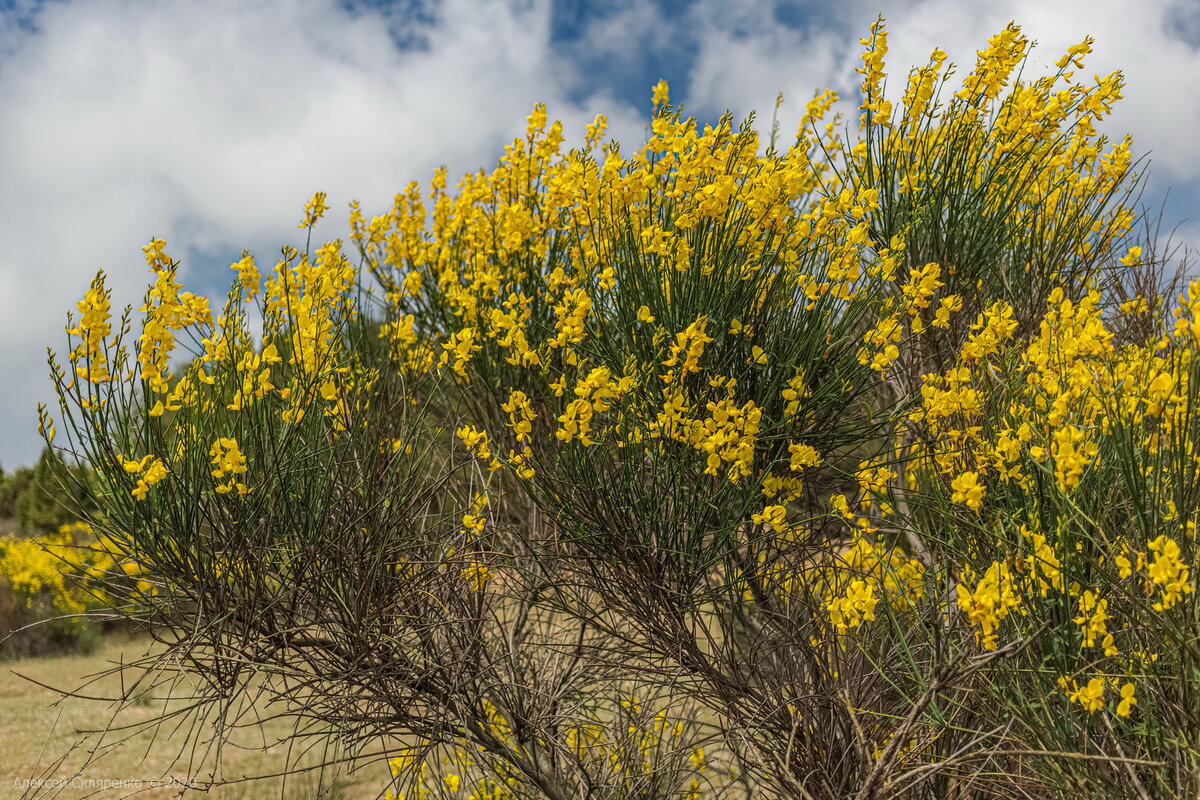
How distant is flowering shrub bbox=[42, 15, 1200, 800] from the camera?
7.22 feet

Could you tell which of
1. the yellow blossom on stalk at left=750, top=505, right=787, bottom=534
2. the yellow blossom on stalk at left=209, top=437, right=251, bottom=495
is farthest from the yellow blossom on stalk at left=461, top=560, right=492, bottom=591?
the yellow blossom on stalk at left=750, top=505, right=787, bottom=534

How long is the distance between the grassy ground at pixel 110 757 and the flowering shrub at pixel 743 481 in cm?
221

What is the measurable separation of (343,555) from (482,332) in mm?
1307

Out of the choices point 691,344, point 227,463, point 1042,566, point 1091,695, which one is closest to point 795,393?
point 691,344

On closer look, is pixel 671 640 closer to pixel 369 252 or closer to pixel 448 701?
pixel 448 701

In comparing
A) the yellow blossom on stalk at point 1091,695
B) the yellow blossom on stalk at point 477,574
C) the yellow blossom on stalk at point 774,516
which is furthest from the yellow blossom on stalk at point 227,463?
the yellow blossom on stalk at point 1091,695

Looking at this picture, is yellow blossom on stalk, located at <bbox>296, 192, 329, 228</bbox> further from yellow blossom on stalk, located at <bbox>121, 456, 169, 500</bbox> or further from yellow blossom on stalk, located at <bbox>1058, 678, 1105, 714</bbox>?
yellow blossom on stalk, located at <bbox>1058, 678, 1105, 714</bbox>

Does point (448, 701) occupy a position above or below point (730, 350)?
below

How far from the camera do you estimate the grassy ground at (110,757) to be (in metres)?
5.41

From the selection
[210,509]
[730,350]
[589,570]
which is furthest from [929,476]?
[210,509]

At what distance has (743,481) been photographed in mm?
2850

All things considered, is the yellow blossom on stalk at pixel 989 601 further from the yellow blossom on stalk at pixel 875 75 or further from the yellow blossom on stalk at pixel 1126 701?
the yellow blossom on stalk at pixel 875 75

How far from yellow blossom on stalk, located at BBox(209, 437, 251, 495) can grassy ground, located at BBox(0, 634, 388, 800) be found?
261 centimetres

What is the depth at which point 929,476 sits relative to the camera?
2904mm
